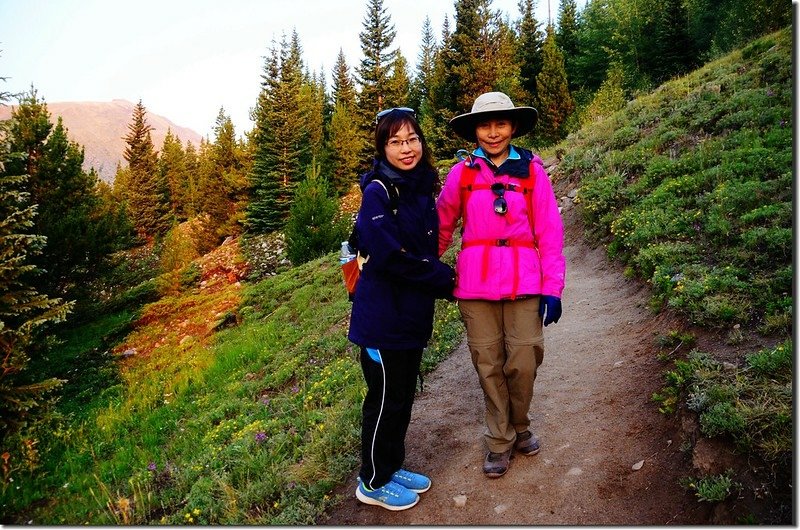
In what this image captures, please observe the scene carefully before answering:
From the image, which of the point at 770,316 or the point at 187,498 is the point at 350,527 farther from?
the point at 770,316

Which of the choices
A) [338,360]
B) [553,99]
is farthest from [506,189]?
[553,99]

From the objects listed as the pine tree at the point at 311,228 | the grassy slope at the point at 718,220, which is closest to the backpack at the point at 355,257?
the grassy slope at the point at 718,220

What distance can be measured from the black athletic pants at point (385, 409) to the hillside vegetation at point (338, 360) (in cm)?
71

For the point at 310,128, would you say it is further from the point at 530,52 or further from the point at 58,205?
the point at 58,205

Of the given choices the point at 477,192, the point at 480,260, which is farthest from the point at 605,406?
the point at 477,192

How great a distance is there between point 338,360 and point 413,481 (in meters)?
4.52

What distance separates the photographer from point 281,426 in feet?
19.8

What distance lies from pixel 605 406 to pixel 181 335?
16.2 meters

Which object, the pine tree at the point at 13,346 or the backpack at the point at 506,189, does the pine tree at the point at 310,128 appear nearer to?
the pine tree at the point at 13,346

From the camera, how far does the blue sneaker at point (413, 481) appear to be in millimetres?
3596

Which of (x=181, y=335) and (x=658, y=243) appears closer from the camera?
(x=658, y=243)

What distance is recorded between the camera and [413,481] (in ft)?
11.8

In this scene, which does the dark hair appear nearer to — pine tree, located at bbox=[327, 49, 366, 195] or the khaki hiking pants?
the khaki hiking pants

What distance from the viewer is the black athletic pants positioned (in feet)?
10.5
